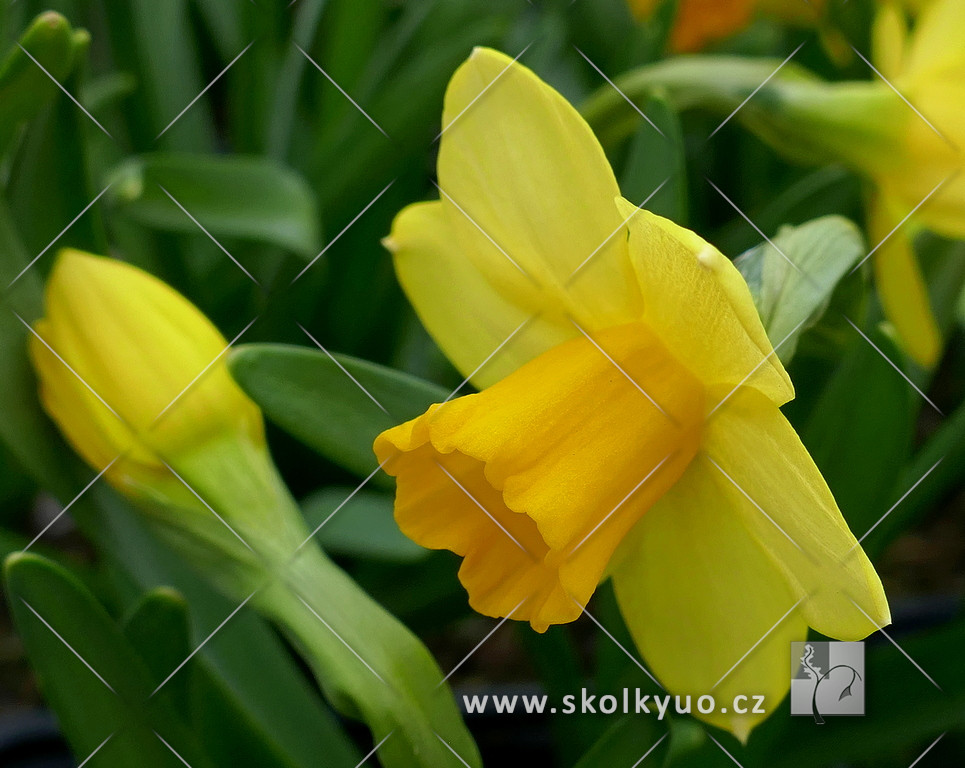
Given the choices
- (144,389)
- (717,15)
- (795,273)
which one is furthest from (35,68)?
(717,15)

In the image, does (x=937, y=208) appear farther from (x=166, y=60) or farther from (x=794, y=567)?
(x=166, y=60)

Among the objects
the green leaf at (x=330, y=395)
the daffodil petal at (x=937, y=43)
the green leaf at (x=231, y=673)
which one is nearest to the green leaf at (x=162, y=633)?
the green leaf at (x=231, y=673)

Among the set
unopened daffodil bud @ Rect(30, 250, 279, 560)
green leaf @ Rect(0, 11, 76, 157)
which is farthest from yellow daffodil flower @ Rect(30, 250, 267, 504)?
green leaf @ Rect(0, 11, 76, 157)

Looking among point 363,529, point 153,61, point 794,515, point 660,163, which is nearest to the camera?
point 794,515

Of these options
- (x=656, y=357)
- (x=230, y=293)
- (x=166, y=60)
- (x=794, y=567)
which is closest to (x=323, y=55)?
(x=166, y=60)

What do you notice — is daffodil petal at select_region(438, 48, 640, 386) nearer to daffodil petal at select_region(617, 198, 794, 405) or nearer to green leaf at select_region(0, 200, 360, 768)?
daffodil petal at select_region(617, 198, 794, 405)

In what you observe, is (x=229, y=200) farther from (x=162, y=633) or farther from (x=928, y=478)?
(x=928, y=478)
